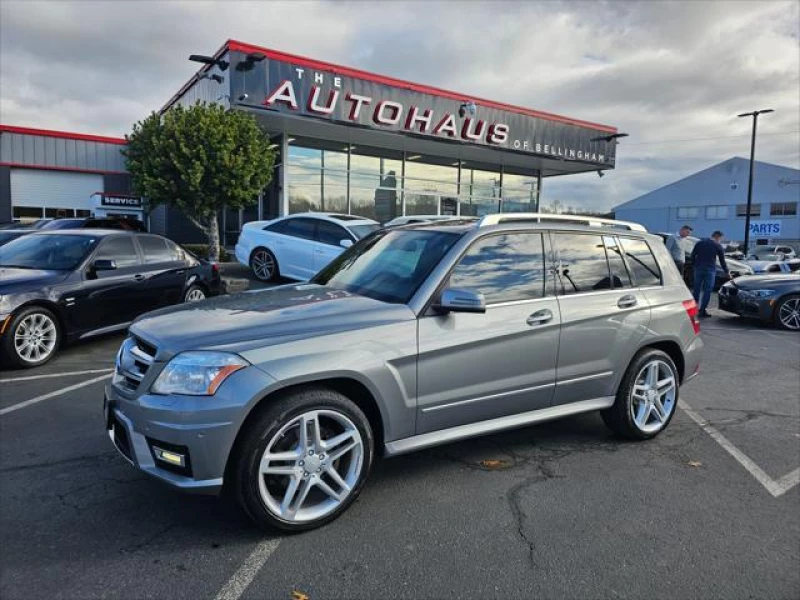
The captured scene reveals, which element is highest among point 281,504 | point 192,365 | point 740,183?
point 740,183

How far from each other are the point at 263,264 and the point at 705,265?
30.2 feet

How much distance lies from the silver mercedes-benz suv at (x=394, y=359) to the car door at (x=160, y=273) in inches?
169

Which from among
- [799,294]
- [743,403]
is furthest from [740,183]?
[743,403]

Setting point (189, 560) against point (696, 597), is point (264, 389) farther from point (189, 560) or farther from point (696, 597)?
point (696, 597)

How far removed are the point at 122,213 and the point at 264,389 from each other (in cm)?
2597

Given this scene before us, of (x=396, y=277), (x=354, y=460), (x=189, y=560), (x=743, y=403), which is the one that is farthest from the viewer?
(x=743, y=403)

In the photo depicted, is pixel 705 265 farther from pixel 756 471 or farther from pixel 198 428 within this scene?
pixel 198 428

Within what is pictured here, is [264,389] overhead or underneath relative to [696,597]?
overhead

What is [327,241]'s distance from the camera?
11.3 meters

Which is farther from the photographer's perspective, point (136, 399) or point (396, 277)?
point (396, 277)

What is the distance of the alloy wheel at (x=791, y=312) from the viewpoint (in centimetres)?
1032

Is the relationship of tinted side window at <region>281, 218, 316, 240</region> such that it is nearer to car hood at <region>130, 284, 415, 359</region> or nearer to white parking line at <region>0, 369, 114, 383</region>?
white parking line at <region>0, 369, 114, 383</region>

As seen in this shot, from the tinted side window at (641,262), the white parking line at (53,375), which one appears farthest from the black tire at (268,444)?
the white parking line at (53,375)

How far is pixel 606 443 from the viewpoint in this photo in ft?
14.2
